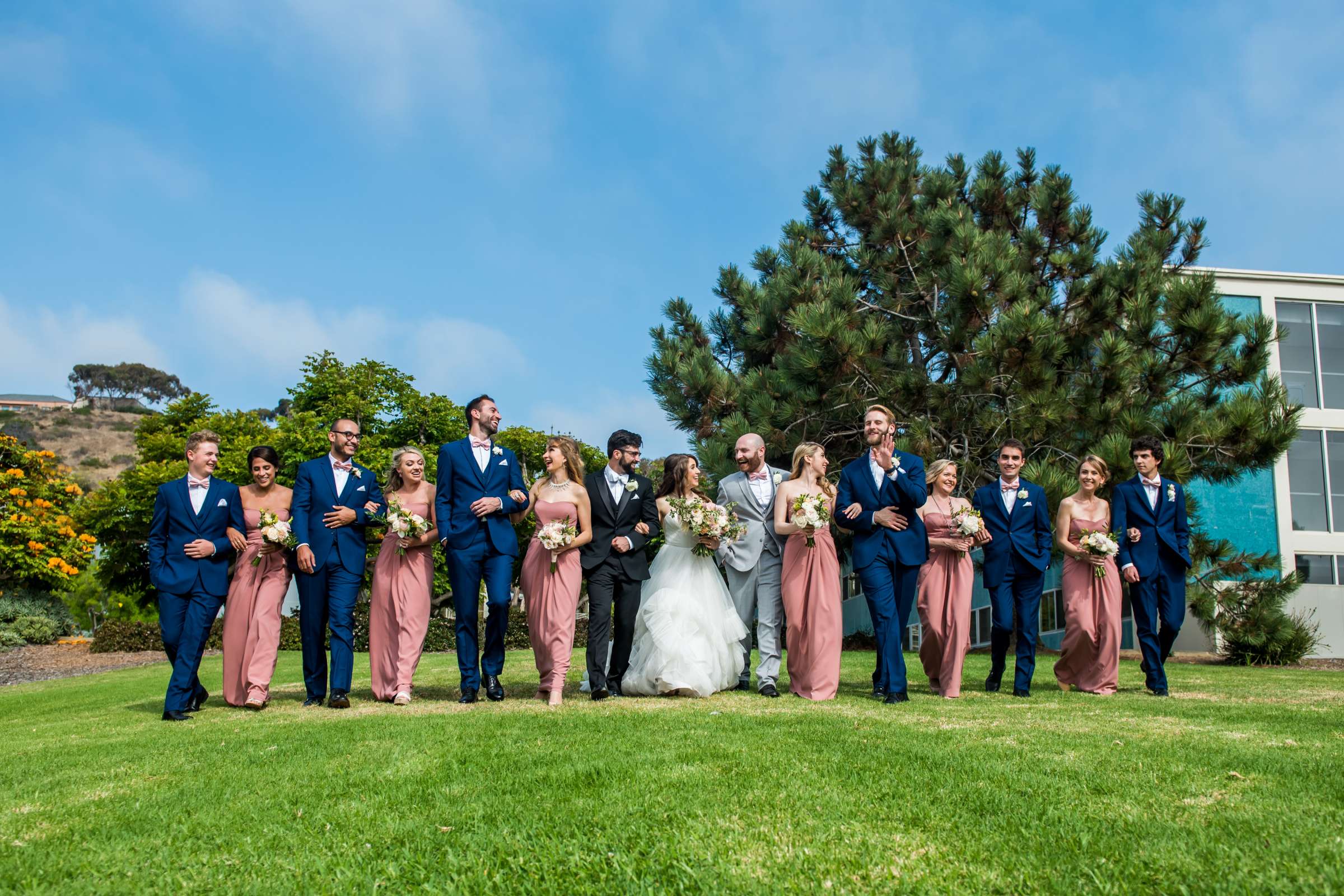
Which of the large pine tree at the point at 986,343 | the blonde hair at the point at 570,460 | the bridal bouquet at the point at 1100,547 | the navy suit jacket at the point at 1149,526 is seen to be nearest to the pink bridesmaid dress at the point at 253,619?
the blonde hair at the point at 570,460

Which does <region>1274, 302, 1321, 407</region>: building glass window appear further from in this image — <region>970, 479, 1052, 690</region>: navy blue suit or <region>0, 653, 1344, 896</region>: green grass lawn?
<region>0, 653, 1344, 896</region>: green grass lawn

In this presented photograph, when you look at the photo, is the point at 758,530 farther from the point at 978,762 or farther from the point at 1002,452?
the point at 978,762

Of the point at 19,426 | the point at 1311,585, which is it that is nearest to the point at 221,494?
the point at 1311,585

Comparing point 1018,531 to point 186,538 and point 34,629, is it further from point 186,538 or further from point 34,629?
point 34,629

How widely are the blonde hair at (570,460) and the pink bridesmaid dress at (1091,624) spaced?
453cm

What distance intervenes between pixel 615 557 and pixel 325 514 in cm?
243

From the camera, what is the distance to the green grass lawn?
3.01 meters

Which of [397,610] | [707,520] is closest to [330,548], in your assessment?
[397,610]

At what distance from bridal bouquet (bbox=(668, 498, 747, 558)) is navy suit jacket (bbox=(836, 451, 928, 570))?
895mm

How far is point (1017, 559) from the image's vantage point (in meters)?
9.41

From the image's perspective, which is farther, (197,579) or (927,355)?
(927,355)

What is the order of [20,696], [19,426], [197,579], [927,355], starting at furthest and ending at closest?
[19,426]
[927,355]
[20,696]
[197,579]

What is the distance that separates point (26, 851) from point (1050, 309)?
58.2 feet

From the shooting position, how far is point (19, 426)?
99812 mm
